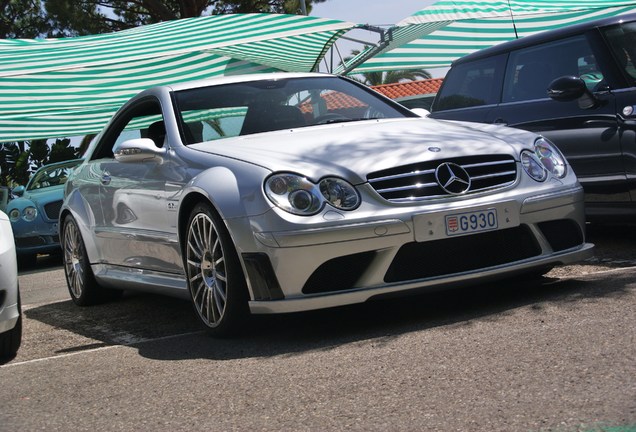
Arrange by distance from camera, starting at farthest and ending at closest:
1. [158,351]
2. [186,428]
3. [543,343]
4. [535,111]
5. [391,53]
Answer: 1. [391,53]
2. [535,111]
3. [158,351]
4. [543,343]
5. [186,428]

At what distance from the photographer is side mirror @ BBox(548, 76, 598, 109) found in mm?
7766

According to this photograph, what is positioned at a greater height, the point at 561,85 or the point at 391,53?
the point at 561,85

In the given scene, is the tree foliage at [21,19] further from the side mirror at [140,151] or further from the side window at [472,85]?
the side mirror at [140,151]

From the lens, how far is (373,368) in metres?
4.69

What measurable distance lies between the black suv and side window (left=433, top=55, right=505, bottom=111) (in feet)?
0.05

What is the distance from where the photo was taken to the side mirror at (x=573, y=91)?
25.5ft

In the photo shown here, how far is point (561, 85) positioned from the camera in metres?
7.84

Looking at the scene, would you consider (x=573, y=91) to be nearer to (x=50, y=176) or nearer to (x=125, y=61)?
(x=125, y=61)

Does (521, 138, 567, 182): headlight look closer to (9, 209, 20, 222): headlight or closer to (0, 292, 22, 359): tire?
(0, 292, 22, 359): tire

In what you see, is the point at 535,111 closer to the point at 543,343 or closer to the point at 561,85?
the point at 561,85

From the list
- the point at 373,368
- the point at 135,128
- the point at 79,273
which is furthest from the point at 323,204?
the point at 79,273

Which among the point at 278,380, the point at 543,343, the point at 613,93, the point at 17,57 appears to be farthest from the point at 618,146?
the point at 17,57

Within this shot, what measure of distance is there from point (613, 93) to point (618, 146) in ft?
1.25

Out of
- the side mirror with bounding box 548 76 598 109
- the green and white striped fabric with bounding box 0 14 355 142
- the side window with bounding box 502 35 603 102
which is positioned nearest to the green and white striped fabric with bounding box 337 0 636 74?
the green and white striped fabric with bounding box 0 14 355 142
